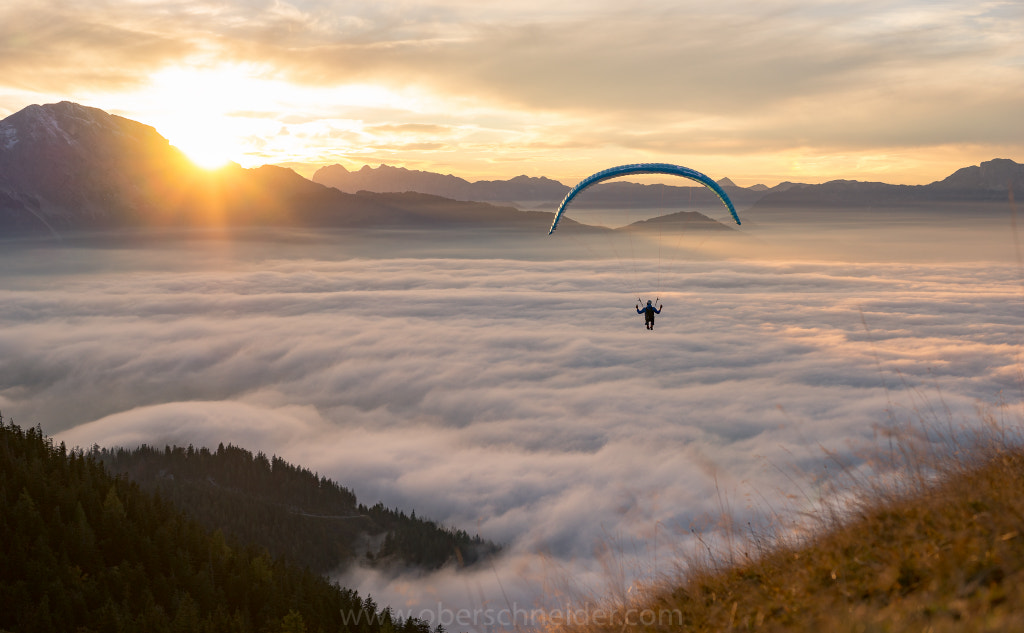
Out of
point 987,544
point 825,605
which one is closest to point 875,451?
point 987,544

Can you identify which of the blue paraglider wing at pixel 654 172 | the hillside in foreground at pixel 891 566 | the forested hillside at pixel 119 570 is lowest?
the forested hillside at pixel 119 570

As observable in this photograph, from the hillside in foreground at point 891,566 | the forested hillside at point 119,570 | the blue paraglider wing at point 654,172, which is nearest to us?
the hillside in foreground at point 891,566

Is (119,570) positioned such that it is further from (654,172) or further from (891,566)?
(891,566)

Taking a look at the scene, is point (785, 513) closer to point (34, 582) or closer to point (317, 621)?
point (317, 621)

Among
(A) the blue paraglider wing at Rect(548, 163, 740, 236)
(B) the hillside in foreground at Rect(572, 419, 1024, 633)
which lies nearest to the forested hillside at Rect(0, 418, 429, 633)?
(A) the blue paraglider wing at Rect(548, 163, 740, 236)

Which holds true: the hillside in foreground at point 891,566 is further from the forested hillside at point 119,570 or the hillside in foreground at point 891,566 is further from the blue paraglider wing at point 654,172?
the forested hillside at point 119,570

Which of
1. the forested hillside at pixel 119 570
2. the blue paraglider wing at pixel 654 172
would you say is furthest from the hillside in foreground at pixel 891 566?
the forested hillside at pixel 119 570
